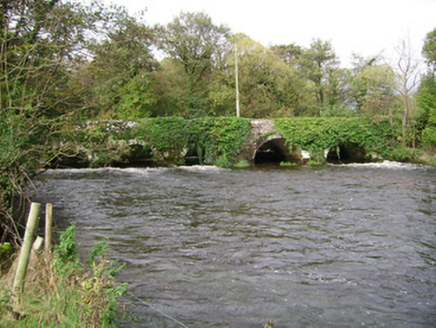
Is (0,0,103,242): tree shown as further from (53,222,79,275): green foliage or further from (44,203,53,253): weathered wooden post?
(53,222,79,275): green foliage

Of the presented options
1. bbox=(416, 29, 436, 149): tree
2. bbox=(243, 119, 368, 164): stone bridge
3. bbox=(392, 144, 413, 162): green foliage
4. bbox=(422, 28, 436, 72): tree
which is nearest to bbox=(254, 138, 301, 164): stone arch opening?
bbox=(243, 119, 368, 164): stone bridge

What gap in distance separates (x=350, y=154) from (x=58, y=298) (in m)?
25.3

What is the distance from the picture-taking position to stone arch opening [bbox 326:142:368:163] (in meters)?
25.3

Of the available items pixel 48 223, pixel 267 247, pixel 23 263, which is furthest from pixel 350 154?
pixel 23 263

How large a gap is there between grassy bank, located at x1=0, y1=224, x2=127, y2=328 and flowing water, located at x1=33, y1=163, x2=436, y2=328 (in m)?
0.86

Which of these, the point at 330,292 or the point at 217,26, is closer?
the point at 330,292

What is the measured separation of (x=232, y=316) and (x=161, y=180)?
1248cm

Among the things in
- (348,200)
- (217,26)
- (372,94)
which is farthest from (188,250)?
(372,94)

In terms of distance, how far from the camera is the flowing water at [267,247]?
5.30m

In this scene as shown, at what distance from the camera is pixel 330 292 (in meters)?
5.83

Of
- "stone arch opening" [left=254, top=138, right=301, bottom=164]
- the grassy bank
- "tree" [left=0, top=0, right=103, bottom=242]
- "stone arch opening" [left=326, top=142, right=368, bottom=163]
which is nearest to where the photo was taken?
the grassy bank

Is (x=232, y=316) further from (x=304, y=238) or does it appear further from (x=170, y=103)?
(x=170, y=103)

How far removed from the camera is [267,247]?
7.89 m

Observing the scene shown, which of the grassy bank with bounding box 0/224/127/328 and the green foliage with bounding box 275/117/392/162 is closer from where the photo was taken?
the grassy bank with bounding box 0/224/127/328
